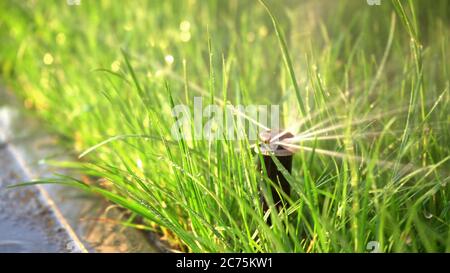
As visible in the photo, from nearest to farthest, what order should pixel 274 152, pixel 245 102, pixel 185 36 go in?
pixel 274 152 → pixel 245 102 → pixel 185 36

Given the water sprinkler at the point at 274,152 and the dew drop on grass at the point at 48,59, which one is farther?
the dew drop on grass at the point at 48,59

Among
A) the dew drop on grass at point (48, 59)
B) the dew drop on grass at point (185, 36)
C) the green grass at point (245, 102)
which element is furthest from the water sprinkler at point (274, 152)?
the dew drop on grass at point (48, 59)

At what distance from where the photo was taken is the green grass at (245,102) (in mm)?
1631

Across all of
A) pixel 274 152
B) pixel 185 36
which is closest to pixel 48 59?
pixel 185 36

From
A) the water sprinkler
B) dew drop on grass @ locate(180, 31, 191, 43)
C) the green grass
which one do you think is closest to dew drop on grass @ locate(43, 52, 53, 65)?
the green grass

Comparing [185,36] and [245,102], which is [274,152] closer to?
[245,102]

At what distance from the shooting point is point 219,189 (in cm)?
183

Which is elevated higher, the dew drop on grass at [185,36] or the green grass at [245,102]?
the dew drop on grass at [185,36]

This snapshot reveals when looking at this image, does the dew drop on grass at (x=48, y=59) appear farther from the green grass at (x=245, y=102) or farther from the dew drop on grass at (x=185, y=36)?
the dew drop on grass at (x=185, y=36)

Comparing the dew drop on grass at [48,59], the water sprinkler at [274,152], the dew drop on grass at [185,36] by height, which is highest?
the dew drop on grass at [185,36]

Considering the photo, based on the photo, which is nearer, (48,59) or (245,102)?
(245,102)

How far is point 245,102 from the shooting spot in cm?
210
